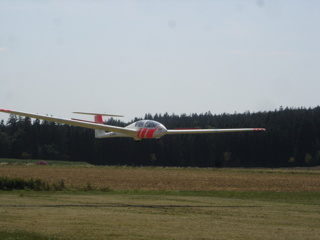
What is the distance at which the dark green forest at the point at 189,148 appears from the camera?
126 metres

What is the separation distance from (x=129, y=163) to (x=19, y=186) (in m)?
89.9

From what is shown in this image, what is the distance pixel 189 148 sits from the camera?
13100cm

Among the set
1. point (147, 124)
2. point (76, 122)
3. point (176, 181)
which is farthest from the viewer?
point (176, 181)

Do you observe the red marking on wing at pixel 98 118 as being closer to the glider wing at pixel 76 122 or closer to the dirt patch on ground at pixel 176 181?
the glider wing at pixel 76 122

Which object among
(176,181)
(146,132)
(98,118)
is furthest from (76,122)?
(176,181)

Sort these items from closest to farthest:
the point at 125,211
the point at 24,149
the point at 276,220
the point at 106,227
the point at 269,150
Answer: the point at 106,227 → the point at 276,220 → the point at 125,211 → the point at 269,150 → the point at 24,149

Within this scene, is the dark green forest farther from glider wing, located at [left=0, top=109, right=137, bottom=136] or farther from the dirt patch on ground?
glider wing, located at [left=0, top=109, right=137, bottom=136]

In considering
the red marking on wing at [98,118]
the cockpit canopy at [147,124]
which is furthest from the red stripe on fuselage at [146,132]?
the red marking on wing at [98,118]

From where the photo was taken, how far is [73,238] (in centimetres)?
1546

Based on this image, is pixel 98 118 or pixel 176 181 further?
pixel 176 181

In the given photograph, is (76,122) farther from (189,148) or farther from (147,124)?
(189,148)

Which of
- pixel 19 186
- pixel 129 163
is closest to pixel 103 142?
pixel 129 163

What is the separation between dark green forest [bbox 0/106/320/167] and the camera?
126 meters

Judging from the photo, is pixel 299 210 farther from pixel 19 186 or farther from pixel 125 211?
pixel 19 186
